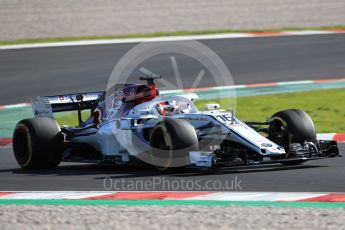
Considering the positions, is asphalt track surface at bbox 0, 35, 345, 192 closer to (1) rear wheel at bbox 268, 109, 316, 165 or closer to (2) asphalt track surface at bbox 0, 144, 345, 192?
(2) asphalt track surface at bbox 0, 144, 345, 192

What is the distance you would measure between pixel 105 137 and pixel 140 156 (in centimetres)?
78

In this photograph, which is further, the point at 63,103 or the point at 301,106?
the point at 301,106

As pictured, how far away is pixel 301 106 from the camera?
17719mm

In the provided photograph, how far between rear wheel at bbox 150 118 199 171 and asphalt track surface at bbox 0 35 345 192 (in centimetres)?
20

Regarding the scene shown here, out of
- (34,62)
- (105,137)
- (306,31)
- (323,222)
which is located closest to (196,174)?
(105,137)

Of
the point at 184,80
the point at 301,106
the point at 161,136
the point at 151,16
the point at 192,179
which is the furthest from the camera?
the point at 151,16

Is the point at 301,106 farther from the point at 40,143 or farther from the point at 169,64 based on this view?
the point at 40,143

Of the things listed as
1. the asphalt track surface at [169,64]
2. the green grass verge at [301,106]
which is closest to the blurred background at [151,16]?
the asphalt track surface at [169,64]

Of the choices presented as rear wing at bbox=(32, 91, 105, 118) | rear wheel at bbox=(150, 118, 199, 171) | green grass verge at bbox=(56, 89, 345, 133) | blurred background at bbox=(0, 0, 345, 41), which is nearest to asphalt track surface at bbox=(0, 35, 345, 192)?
rear wheel at bbox=(150, 118, 199, 171)

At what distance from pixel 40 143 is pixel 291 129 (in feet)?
10.8

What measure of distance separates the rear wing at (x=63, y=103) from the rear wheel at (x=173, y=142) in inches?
86.0

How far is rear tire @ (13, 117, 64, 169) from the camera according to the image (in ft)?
39.9

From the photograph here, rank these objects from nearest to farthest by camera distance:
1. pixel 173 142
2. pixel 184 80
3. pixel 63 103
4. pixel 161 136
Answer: pixel 173 142 → pixel 161 136 → pixel 63 103 → pixel 184 80

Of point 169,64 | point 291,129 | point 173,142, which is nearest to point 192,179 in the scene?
point 173,142
